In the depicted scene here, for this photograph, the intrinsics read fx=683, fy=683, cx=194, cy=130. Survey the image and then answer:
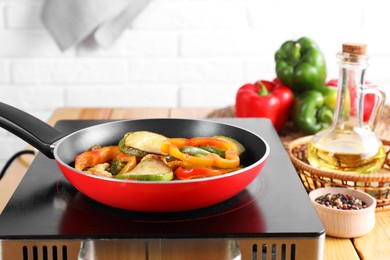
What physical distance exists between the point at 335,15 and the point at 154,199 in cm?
177

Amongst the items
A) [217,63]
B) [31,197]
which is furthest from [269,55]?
[31,197]

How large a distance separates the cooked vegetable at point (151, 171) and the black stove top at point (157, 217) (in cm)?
5

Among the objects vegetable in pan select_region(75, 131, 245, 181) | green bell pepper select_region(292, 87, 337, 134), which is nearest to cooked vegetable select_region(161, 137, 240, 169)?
vegetable in pan select_region(75, 131, 245, 181)

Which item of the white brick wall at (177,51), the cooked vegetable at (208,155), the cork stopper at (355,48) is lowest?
the white brick wall at (177,51)

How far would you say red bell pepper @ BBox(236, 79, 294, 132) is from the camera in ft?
5.97

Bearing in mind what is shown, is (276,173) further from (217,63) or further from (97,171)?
(217,63)

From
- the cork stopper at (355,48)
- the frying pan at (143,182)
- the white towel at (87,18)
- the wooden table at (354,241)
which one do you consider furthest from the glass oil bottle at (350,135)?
the white towel at (87,18)

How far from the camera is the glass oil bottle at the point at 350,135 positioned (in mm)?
1250

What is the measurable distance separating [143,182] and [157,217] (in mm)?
73

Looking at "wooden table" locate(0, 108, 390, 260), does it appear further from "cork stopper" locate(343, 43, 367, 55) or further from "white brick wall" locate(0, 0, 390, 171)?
"white brick wall" locate(0, 0, 390, 171)

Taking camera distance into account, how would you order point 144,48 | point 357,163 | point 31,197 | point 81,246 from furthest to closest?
point 144,48, point 357,163, point 31,197, point 81,246

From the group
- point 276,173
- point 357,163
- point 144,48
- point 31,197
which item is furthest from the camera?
point 144,48

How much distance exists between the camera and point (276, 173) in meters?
1.09

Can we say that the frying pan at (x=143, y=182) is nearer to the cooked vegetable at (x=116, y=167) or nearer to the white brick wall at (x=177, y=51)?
the cooked vegetable at (x=116, y=167)
